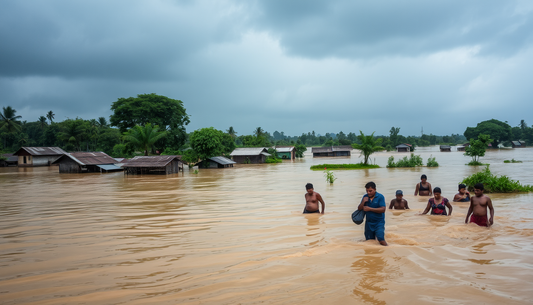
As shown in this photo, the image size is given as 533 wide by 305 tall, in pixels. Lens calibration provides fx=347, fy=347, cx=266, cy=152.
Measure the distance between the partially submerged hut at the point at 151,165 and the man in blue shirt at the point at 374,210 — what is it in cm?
2567

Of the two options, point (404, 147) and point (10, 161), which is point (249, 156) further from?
point (404, 147)

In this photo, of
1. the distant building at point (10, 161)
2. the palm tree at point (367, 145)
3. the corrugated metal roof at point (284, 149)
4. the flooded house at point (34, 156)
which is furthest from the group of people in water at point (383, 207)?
the distant building at point (10, 161)

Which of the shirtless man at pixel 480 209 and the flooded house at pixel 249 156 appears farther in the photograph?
the flooded house at pixel 249 156

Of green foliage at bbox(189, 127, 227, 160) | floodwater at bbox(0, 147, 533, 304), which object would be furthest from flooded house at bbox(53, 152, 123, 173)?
floodwater at bbox(0, 147, 533, 304)

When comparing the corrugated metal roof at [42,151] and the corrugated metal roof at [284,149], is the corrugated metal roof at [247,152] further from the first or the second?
the corrugated metal roof at [42,151]

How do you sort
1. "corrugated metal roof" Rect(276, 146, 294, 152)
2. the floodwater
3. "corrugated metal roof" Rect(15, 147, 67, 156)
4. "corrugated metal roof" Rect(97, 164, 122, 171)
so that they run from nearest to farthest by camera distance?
the floodwater → "corrugated metal roof" Rect(97, 164, 122, 171) → "corrugated metal roof" Rect(15, 147, 67, 156) → "corrugated metal roof" Rect(276, 146, 294, 152)

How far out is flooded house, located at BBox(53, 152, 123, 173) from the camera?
109 ft

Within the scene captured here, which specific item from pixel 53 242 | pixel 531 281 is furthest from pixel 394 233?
pixel 53 242

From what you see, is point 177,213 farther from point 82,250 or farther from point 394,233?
point 394,233

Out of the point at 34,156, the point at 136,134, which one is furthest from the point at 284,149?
the point at 34,156

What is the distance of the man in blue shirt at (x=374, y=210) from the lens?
18.2 ft

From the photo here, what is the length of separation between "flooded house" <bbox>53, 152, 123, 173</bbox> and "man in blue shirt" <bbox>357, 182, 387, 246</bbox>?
33.2 metres

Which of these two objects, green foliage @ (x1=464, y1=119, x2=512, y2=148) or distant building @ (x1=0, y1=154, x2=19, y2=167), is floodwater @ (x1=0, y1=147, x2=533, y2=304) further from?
green foliage @ (x1=464, y1=119, x2=512, y2=148)

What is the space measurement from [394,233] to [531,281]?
2.68 metres
